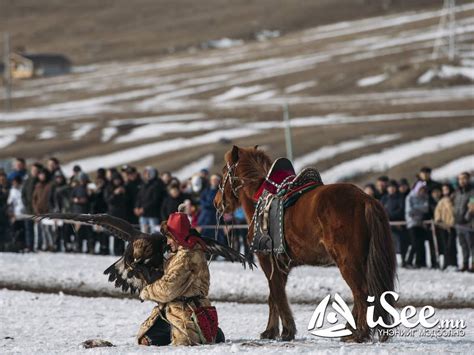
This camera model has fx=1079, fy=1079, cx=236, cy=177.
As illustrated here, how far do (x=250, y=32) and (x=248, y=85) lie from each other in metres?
61.2

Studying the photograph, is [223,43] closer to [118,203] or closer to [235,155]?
[118,203]

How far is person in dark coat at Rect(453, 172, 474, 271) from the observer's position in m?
23.0

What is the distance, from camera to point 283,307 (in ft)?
43.8

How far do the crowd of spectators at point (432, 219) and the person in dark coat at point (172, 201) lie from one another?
15.2 feet

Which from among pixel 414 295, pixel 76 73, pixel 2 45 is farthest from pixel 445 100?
pixel 2 45

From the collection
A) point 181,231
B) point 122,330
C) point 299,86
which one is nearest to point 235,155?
point 181,231

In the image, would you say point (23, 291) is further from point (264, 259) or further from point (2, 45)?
point (2, 45)

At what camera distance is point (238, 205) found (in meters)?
14.9

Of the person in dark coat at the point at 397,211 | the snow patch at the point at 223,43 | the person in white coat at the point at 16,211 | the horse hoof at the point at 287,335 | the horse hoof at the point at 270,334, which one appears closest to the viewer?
the horse hoof at the point at 287,335

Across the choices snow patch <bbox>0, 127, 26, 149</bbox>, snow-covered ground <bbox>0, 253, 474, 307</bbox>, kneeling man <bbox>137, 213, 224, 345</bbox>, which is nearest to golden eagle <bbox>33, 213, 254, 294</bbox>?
kneeling man <bbox>137, 213, 224, 345</bbox>

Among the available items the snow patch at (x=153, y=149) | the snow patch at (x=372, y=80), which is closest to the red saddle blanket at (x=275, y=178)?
the snow patch at (x=153, y=149)

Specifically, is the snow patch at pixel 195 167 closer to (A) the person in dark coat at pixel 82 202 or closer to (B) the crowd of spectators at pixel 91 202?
(B) the crowd of spectators at pixel 91 202

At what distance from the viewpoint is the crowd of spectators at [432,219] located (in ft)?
75.8

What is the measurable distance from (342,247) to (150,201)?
1547 cm
